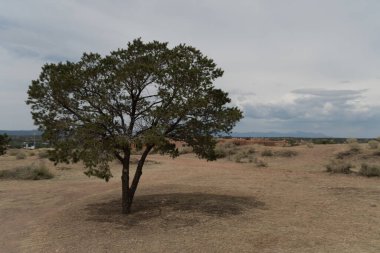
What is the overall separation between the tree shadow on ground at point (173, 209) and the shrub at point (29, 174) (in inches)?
389

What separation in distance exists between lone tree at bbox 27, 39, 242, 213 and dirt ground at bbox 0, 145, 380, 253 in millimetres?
1856

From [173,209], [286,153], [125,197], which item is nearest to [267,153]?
[286,153]

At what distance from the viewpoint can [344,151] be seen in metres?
33.1

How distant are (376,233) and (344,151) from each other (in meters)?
23.6

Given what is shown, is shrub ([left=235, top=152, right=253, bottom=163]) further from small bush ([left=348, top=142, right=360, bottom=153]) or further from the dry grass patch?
small bush ([left=348, top=142, right=360, bottom=153])

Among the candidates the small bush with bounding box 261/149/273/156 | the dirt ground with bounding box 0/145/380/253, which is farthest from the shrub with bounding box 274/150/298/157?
the dirt ground with bounding box 0/145/380/253

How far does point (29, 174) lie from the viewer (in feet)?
78.9

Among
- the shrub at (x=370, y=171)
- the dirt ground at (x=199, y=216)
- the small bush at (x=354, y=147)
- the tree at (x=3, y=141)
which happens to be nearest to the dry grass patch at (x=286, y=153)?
the small bush at (x=354, y=147)

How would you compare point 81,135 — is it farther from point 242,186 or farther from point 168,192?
point 242,186

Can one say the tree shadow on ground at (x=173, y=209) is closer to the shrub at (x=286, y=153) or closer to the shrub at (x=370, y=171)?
the shrub at (x=370, y=171)

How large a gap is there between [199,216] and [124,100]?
12.8ft

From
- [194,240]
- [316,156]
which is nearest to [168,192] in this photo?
[194,240]

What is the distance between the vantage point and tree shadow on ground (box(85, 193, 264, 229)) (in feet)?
40.0

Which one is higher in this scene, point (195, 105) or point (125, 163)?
point (195, 105)
